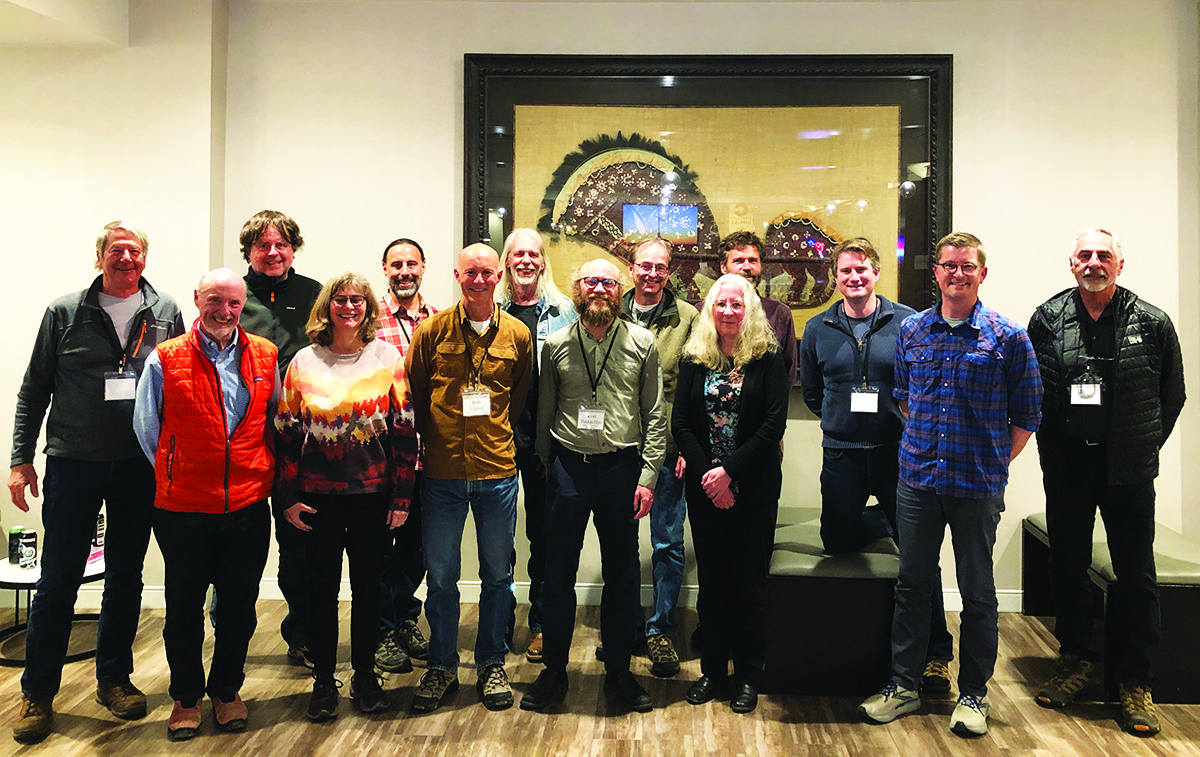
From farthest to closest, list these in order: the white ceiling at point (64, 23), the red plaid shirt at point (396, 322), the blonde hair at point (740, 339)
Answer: the white ceiling at point (64, 23) → the red plaid shirt at point (396, 322) → the blonde hair at point (740, 339)

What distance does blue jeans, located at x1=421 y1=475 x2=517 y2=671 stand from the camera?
296cm

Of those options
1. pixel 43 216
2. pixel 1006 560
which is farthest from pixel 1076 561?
pixel 43 216

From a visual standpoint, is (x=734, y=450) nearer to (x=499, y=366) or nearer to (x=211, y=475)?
(x=499, y=366)

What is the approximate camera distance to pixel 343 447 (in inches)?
109

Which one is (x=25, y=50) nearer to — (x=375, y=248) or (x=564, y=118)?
(x=375, y=248)

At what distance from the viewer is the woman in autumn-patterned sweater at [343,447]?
276 cm

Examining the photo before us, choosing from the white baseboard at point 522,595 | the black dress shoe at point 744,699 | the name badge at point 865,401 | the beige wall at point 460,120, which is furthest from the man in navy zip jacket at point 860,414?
the white baseboard at point 522,595

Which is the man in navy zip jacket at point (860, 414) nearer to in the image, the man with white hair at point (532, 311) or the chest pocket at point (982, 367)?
the chest pocket at point (982, 367)

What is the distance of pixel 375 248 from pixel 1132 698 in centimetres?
383

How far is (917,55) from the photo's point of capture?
411cm

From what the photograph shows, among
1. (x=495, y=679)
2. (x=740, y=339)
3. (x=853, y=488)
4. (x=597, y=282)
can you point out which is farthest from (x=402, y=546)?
(x=853, y=488)

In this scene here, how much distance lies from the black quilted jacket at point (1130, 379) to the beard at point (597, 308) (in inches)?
64.0

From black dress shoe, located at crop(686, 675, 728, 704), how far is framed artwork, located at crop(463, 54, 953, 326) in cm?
191

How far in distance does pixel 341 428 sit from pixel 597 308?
966 millimetres
